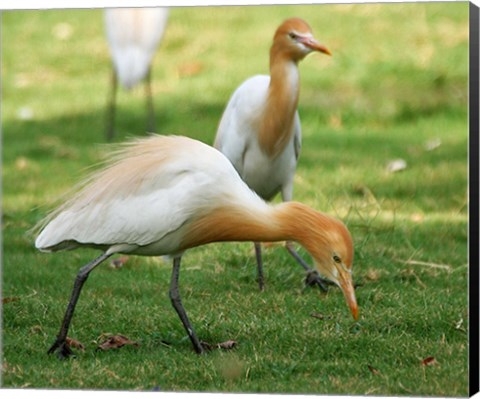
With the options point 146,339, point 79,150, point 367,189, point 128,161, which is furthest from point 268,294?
point 79,150

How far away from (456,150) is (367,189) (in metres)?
0.75

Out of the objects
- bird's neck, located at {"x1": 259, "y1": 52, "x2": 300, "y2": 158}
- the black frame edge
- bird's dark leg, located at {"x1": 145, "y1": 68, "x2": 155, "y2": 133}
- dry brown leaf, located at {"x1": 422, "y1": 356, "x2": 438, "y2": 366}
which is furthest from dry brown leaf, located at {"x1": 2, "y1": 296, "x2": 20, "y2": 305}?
bird's dark leg, located at {"x1": 145, "y1": 68, "x2": 155, "y2": 133}

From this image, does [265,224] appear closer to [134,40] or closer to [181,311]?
[181,311]

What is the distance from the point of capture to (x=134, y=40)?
7.64 metres

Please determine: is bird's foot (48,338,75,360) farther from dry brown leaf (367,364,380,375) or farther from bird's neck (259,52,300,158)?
bird's neck (259,52,300,158)

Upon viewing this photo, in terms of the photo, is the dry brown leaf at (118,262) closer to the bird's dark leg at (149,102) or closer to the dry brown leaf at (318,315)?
the dry brown leaf at (318,315)

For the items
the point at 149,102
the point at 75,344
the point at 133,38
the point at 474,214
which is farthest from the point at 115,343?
the point at 149,102

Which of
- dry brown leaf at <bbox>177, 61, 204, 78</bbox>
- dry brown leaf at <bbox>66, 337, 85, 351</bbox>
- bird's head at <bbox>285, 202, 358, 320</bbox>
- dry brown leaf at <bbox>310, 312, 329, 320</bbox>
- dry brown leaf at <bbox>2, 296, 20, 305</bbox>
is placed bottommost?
dry brown leaf at <bbox>310, 312, 329, 320</bbox>

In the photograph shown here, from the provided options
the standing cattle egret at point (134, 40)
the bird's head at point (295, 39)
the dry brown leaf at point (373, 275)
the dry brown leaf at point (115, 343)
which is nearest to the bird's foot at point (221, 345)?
the dry brown leaf at point (115, 343)

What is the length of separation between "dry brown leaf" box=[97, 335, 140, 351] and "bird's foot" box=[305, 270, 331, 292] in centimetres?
105

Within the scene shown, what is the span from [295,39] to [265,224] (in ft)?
3.68

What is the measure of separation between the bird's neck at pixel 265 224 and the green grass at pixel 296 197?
1.57ft

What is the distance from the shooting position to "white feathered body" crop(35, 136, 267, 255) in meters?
4.63

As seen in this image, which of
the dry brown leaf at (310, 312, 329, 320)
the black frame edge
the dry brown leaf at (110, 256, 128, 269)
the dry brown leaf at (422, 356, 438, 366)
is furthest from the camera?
the dry brown leaf at (110, 256, 128, 269)
